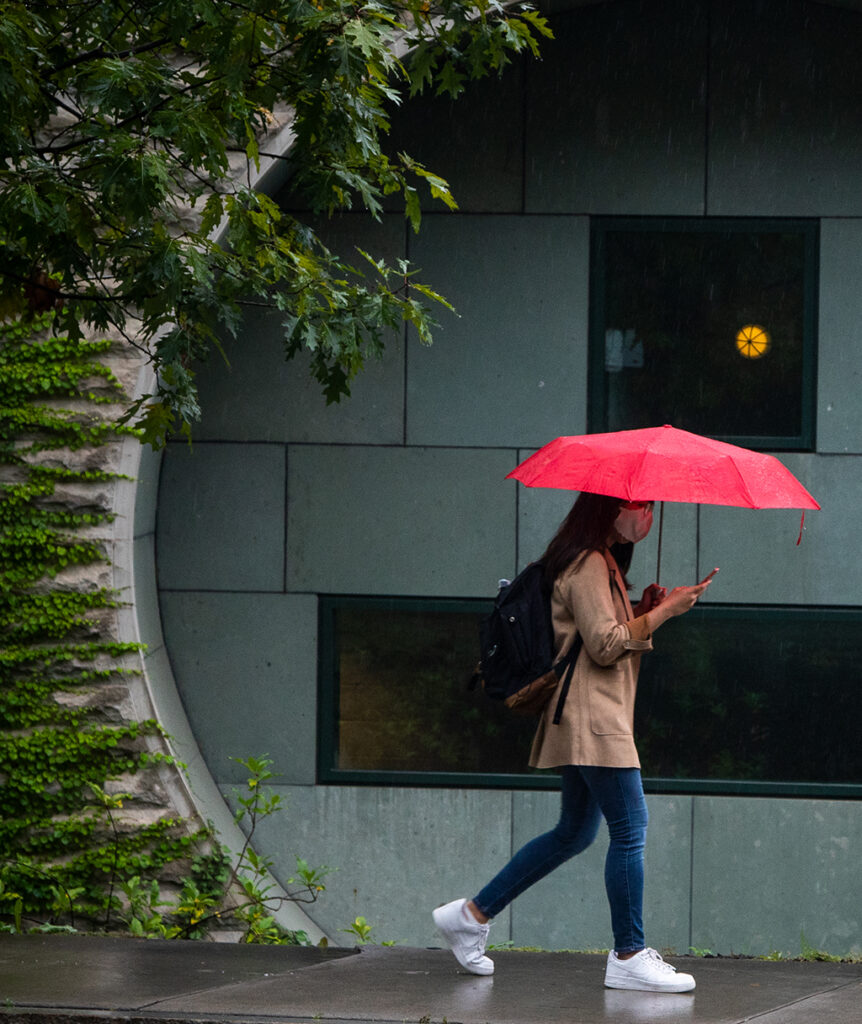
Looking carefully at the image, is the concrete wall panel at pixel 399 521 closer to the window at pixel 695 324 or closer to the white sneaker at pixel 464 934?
the window at pixel 695 324

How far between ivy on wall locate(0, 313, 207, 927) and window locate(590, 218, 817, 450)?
3.06 m

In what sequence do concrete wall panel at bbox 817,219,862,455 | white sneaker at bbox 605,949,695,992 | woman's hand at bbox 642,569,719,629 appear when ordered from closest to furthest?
1. woman's hand at bbox 642,569,719,629
2. white sneaker at bbox 605,949,695,992
3. concrete wall panel at bbox 817,219,862,455

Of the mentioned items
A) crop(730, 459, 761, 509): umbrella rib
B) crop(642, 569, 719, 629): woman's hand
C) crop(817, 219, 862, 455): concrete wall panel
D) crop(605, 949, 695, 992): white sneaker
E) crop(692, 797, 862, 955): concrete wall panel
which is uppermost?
crop(817, 219, 862, 455): concrete wall panel

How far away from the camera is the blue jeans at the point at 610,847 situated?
4996 millimetres

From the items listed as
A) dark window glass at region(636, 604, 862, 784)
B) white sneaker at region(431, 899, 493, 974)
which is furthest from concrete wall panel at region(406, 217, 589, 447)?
white sneaker at region(431, 899, 493, 974)

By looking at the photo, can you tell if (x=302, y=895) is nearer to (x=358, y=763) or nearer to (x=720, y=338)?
(x=358, y=763)

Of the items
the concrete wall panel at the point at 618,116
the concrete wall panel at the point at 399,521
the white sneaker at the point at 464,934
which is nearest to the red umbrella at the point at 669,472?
the white sneaker at the point at 464,934

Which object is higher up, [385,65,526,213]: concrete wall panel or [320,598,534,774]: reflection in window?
[385,65,526,213]: concrete wall panel

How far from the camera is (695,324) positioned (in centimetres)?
843

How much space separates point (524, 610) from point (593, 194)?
405 cm

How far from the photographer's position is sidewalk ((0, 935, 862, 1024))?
479 cm

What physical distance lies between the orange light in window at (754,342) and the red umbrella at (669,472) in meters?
3.50

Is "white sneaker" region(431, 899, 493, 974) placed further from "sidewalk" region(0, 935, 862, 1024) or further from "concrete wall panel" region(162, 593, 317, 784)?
"concrete wall panel" region(162, 593, 317, 784)

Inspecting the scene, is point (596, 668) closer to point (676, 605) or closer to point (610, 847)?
point (676, 605)
